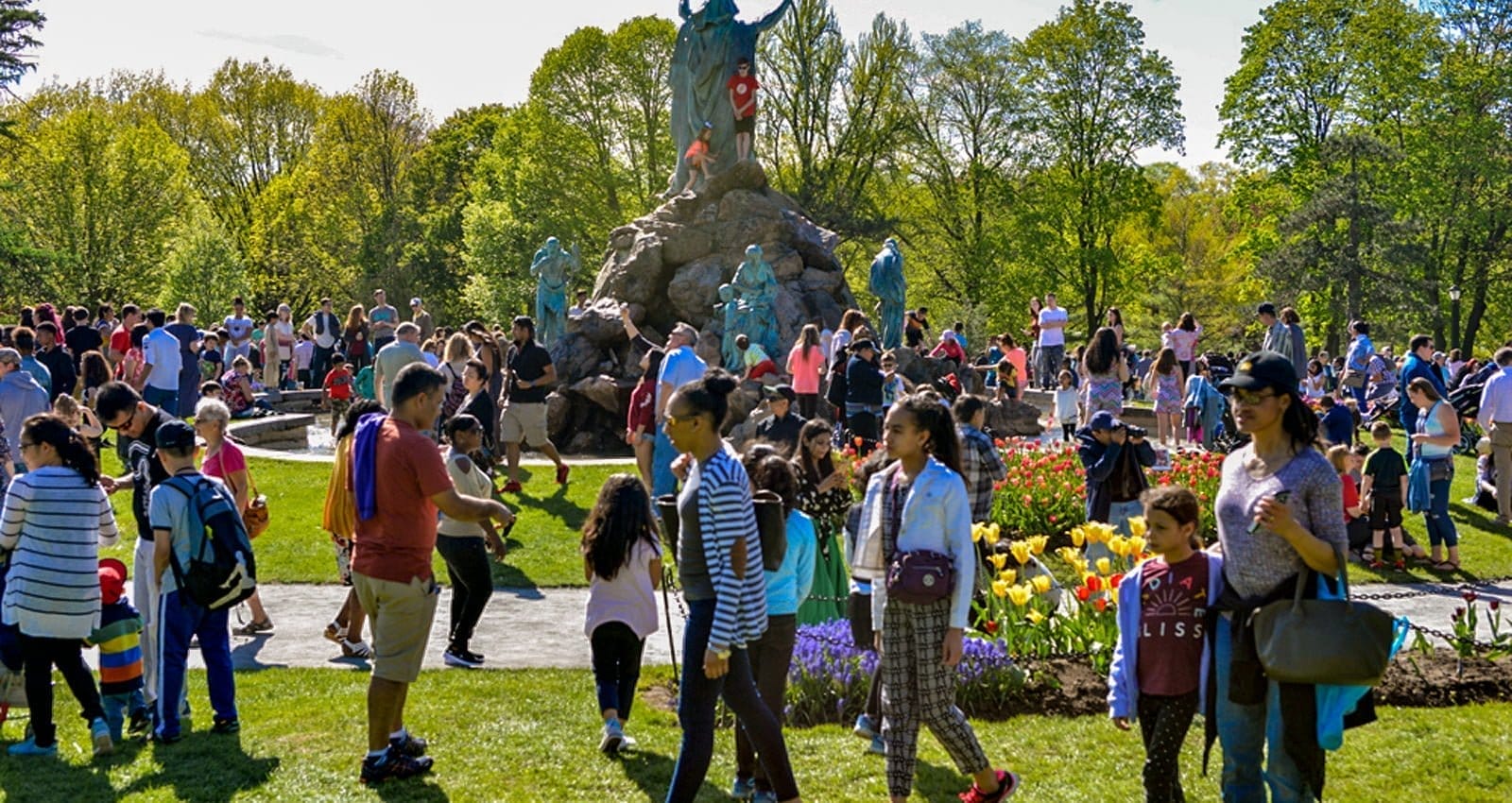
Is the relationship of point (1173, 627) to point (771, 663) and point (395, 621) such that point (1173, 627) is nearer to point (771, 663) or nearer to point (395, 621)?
point (771, 663)

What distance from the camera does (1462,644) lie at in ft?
24.9

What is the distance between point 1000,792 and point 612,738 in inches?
71.7

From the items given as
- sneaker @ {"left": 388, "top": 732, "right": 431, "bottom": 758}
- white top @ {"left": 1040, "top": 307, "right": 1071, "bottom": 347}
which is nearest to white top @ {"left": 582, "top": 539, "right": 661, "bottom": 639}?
sneaker @ {"left": 388, "top": 732, "right": 431, "bottom": 758}

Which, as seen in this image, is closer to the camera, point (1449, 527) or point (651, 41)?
point (1449, 527)

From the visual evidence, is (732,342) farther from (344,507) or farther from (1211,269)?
(1211,269)

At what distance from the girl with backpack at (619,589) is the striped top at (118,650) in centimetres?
226

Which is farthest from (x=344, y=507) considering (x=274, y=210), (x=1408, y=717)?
(x=274, y=210)

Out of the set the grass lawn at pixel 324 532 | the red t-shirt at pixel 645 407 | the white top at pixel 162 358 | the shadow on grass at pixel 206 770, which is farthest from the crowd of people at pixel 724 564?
the white top at pixel 162 358

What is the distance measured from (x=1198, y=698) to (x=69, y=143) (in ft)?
134

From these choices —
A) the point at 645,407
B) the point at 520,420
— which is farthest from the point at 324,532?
the point at 645,407

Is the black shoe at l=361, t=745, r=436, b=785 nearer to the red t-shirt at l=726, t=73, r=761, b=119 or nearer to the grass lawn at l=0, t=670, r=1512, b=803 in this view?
the grass lawn at l=0, t=670, r=1512, b=803

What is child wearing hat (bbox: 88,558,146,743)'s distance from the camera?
21.6 feet

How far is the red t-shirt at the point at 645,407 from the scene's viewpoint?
11.9 metres

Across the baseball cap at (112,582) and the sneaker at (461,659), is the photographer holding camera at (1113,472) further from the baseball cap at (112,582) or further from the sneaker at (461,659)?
the baseball cap at (112,582)
